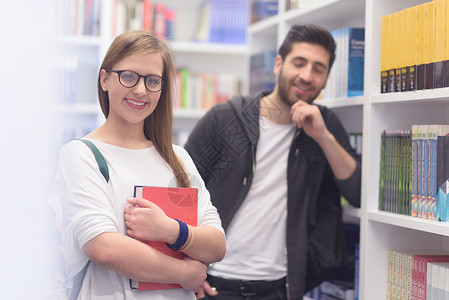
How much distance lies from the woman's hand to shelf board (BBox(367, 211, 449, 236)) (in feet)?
2.72

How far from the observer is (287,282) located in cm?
196

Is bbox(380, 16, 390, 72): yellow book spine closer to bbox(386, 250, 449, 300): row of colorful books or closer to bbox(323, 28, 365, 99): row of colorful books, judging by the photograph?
bbox(323, 28, 365, 99): row of colorful books

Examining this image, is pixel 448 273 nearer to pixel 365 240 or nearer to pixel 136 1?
pixel 365 240

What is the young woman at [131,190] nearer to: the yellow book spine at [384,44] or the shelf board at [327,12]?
the yellow book spine at [384,44]

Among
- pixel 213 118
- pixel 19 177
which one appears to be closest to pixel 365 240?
pixel 213 118

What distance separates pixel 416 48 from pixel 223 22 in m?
2.54

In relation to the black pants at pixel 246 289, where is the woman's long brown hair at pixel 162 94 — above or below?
above

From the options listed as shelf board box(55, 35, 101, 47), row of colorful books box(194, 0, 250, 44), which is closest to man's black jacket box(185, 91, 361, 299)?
shelf board box(55, 35, 101, 47)

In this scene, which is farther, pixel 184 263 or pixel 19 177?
pixel 184 263

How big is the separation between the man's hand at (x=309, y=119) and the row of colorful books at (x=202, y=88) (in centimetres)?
208

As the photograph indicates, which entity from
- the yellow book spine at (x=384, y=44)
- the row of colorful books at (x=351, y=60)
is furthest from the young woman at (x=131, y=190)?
the row of colorful books at (x=351, y=60)

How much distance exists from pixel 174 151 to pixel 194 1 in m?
3.10

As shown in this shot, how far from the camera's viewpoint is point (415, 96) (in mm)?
1731

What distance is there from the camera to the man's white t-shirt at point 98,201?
45.9 inches
